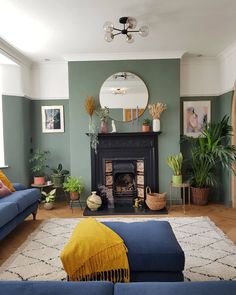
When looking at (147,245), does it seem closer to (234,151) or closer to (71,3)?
(71,3)

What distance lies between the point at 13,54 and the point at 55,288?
4.17 metres

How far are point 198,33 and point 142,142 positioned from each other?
2.00 metres

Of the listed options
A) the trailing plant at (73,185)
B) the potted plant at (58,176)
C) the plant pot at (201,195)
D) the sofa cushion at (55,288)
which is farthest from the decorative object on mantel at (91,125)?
the sofa cushion at (55,288)

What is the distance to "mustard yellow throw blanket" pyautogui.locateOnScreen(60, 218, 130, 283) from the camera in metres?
1.94

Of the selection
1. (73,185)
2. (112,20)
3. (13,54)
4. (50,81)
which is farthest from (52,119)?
(112,20)

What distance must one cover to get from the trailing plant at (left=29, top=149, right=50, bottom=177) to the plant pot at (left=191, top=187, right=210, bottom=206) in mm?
2973

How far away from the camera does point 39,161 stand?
209 inches

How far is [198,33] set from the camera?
3885 millimetres

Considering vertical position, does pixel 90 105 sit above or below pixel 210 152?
above

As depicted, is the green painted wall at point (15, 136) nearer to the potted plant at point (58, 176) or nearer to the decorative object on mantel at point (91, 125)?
the potted plant at point (58, 176)

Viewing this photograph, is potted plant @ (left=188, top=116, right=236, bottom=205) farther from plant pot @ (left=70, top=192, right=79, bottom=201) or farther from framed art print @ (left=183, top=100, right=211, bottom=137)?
plant pot @ (left=70, top=192, right=79, bottom=201)

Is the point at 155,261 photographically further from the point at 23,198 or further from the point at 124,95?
the point at 124,95

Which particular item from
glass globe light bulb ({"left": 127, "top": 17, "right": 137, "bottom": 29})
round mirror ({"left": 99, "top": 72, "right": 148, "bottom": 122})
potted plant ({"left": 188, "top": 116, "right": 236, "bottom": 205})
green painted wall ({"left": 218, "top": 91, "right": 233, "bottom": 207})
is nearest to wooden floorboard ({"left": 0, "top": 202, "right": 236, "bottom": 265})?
green painted wall ({"left": 218, "top": 91, "right": 233, "bottom": 207})

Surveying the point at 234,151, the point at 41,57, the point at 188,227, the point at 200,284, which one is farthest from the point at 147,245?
the point at 41,57
